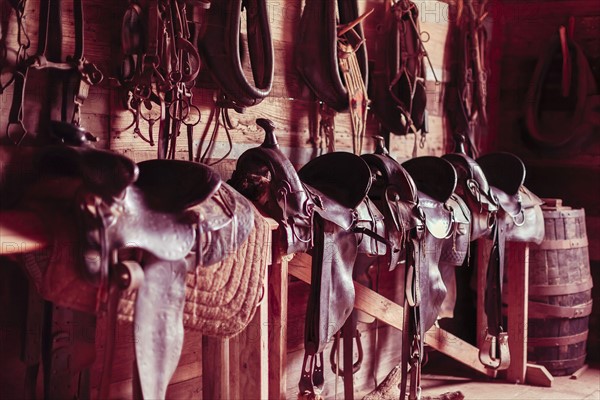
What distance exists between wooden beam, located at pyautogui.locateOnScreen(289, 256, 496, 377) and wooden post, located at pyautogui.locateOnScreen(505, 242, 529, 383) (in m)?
0.14

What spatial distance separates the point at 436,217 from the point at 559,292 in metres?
1.23

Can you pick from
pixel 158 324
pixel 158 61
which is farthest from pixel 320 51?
pixel 158 324

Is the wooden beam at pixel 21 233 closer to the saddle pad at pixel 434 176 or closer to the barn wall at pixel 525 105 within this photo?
the saddle pad at pixel 434 176

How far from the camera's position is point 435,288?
336 centimetres

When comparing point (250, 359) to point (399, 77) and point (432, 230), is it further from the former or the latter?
point (399, 77)

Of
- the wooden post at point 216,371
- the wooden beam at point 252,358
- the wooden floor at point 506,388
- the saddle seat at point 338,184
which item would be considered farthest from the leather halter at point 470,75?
the wooden beam at point 252,358

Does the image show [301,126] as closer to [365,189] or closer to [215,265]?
[365,189]

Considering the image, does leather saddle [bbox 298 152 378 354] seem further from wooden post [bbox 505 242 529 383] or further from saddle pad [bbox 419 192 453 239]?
wooden post [bbox 505 242 529 383]

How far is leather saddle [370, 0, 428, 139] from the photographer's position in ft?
13.0

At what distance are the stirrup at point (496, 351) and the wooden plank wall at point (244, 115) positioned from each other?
513 millimetres

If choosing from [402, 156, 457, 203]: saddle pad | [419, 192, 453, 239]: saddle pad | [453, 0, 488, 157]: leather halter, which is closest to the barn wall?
[453, 0, 488, 157]: leather halter

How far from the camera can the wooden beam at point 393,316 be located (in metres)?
3.20

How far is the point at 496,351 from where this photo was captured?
3910mm

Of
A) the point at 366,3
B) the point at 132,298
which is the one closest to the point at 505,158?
the point at 366,3
